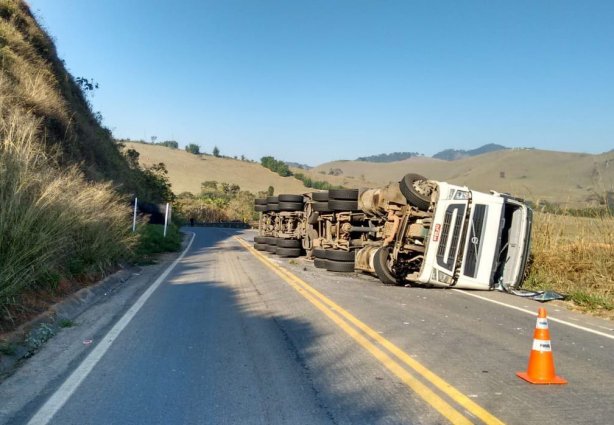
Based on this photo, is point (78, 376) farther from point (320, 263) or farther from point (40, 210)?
point (320, 263)

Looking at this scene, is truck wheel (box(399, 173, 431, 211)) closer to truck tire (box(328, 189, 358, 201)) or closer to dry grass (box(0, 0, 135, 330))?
truck tire (box(328, 189, 358, 201))

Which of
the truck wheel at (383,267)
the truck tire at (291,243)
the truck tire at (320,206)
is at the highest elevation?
the truck tire at (320,206)

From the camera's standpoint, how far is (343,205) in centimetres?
1678

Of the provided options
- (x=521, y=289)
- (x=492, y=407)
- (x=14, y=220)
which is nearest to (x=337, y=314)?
(x=492, y=407)

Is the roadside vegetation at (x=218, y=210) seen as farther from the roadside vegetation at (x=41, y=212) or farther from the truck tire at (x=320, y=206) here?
the truck tire at (x=320, y=206)

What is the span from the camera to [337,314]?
8742mm

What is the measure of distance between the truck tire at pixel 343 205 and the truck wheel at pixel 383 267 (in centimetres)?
349

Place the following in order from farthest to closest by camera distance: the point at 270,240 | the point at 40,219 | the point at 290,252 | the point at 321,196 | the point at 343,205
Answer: the point at 270,240 → the point at 290,252 → the point at 321,196 → the point at 343,205 → the point at 40,219

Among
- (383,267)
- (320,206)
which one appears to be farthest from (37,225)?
(320,206)

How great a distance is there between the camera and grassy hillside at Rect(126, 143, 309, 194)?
366 feet

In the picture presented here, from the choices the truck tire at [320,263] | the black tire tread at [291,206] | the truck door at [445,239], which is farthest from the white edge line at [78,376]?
the black tire tread at [291,206]

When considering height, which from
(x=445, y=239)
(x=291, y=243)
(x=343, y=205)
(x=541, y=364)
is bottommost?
(x=291, y=243)

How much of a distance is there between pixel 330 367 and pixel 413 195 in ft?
25.3

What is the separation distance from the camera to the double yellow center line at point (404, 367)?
4539 mm
